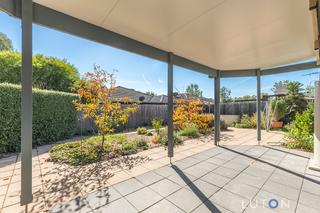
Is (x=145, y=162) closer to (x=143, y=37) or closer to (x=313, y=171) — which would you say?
(x=143, y=37)

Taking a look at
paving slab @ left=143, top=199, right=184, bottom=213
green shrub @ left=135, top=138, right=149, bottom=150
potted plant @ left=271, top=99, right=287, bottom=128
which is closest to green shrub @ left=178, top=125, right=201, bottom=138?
green shrub @ left=135, top=138, right=149, bottom=150

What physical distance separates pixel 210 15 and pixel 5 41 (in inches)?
697

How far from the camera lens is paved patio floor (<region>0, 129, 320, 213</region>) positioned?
194cm

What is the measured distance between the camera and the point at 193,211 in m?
1.88

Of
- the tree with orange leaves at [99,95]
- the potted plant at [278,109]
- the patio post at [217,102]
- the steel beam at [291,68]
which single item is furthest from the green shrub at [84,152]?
the potted plant at [278,109]

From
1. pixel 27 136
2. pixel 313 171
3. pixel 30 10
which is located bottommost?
pixel 313 171

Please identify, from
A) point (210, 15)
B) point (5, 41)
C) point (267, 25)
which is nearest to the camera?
point (210, 15)

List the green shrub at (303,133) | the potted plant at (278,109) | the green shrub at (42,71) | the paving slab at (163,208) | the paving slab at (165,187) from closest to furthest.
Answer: the paving slab at (163,208) < the paving slab at (165,187) < the green shrub at (303,133) < the potted plant at (278,109) < the green shrub at (42,71)

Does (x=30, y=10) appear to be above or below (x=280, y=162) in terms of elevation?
above

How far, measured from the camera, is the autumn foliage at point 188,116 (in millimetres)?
6960

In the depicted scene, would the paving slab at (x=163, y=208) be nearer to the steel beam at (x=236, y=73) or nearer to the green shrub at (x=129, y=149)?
the green shrub at (x=129, y=149)

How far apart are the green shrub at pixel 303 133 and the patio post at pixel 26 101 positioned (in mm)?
6343

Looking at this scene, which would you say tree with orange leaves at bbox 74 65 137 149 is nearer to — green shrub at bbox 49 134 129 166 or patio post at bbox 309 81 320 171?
green shrub at bbox 49 134 129 166

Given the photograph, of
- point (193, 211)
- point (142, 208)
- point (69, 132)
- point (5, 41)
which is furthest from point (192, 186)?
point (5, 41)
